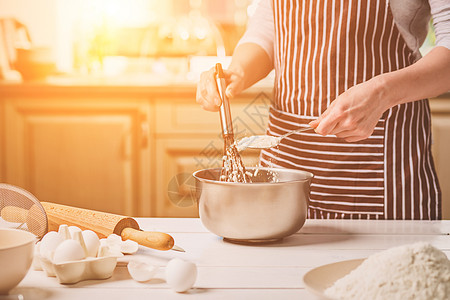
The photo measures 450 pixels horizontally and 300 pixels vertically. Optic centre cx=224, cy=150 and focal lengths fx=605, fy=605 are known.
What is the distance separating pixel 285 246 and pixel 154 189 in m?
1.56

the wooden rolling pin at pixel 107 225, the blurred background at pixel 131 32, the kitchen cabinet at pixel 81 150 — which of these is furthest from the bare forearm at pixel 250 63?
the blurred background at pixel 131 32

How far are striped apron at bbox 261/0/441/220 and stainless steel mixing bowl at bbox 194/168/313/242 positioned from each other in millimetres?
407

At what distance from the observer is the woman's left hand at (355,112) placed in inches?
40.9

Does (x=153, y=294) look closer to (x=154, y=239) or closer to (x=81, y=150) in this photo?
(x=154, y=239)

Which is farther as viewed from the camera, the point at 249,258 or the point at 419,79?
the point at 419,79

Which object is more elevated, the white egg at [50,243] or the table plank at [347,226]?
the white egg at [50,243]

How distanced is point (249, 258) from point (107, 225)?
0.77ft

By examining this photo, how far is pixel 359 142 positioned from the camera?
1316mm

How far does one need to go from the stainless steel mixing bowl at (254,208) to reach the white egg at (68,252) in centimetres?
23

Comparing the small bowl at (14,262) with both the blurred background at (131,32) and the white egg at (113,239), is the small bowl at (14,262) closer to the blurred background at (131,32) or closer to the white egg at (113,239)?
the white egg at (113,239)

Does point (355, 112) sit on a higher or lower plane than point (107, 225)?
higher

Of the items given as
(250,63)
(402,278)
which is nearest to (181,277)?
(402,278)

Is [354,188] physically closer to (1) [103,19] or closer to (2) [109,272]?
(2) [109,272]

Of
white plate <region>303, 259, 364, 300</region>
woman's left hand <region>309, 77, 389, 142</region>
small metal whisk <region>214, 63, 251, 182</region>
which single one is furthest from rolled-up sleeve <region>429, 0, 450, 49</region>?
white plate <region>303, 259, 364, 300</region>
